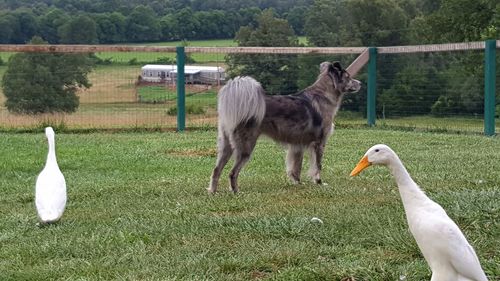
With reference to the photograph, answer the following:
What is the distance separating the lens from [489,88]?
14.3 meters

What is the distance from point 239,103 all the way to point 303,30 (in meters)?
21.5

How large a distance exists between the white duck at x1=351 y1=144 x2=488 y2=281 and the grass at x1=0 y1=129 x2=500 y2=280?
0.64 meters

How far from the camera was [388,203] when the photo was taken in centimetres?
671

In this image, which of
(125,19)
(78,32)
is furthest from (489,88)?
(125,19)

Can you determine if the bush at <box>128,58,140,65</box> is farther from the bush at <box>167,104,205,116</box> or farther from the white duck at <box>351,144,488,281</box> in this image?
the white duck at <box>351,144,488,281</box>

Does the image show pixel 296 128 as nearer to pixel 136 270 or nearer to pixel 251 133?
pixel 251 133

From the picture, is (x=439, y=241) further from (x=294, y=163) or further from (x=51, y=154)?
(x=294, y=163)

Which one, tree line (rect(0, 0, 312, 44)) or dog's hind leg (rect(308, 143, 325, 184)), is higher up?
tree line (rect(0, 0, 312, 44))

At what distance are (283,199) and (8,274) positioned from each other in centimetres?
293

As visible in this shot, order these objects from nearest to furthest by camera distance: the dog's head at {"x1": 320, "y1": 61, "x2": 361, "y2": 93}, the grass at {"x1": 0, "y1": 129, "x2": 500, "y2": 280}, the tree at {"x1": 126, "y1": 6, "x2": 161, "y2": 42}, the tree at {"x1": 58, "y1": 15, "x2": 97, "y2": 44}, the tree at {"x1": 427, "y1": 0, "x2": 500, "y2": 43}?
the grass at {"x1": 0, "y1": 129, "x2": 500, "y2": 280}, the dog's head at {"x1": 320, "y1": 61, "x2": 361, "y2": 93}, the tree at {"x1": 58, "y1": 15, "x2": 97, "y2": 44}, the tree at {"x1": 126, "y1": 6, "x2": 161, "y2": 42}, the tree at {"x1": 427, "y1": 0, "x2": 500, "y2": 43}

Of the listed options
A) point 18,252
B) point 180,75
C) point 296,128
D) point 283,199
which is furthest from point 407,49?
point 18,252

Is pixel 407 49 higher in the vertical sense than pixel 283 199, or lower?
higher

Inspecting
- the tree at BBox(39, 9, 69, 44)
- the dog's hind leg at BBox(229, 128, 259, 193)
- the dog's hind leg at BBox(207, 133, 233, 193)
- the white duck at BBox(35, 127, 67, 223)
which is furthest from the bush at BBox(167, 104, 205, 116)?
the white duck at BBox(35, 127, 67, 223)

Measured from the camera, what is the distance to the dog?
7.95 m
